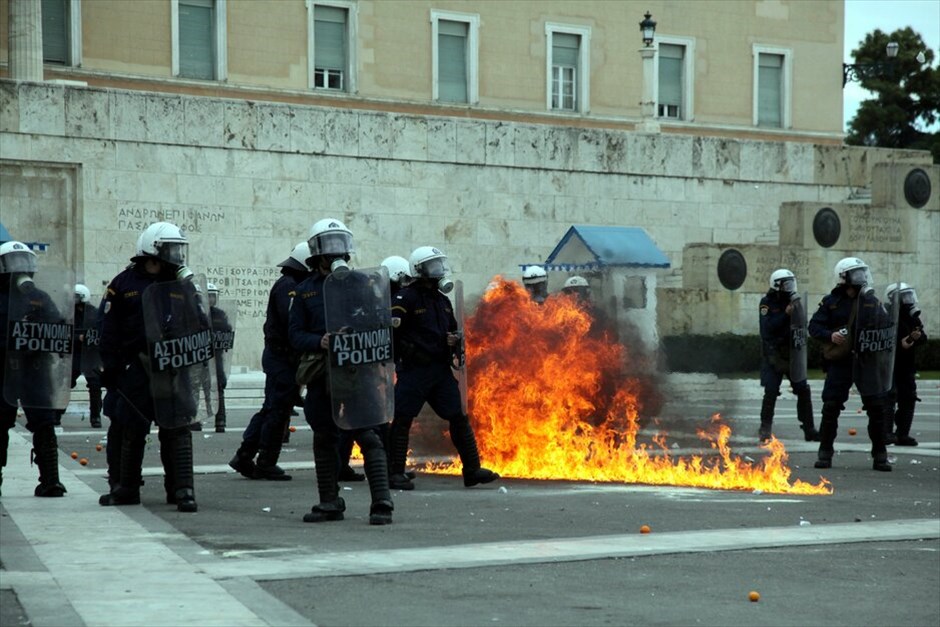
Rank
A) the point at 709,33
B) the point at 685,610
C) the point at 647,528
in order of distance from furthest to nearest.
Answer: the point at 709,33 < the point at 647,528 < the point at 685,610

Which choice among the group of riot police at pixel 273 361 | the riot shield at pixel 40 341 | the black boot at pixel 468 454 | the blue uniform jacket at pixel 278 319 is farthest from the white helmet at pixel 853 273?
the riot shield at pixel 40 341

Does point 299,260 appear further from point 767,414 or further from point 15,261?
point 767,414

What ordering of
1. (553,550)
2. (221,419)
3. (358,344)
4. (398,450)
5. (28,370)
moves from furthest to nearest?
1. (221,419)
2. (398,450)
3. (28,370)
4. (358,344)
5. (553,550)

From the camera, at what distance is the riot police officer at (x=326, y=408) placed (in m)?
10.7

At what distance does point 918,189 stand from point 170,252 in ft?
97.0

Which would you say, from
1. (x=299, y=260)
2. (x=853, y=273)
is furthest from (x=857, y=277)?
(x=299, y=260)

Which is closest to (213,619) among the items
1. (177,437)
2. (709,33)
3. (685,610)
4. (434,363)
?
(685,610)

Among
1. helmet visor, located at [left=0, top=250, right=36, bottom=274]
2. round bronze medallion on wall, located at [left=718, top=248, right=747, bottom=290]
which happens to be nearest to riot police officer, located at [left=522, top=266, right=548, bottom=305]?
helmet visor, located at [left=0, top=250, right=36, bottom=274]

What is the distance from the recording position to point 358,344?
10688mm

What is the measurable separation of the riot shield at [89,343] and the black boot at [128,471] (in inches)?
382

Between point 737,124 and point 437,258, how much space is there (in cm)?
3861

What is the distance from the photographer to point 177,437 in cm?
1164

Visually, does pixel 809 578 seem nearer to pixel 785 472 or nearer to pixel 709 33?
pixel 785 472

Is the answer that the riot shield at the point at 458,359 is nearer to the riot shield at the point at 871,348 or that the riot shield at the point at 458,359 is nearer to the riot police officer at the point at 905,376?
the riot shield at the point at 871,348
